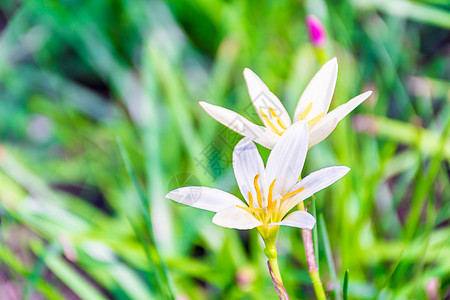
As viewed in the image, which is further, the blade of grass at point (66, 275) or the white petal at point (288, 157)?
the blade of grass at point (66, 275)

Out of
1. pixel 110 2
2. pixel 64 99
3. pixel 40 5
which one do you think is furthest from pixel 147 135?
pixel 110 2

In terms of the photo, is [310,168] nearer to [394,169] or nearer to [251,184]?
[394,169]

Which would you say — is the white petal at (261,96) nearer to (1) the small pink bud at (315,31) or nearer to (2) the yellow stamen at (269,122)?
(2) the yellow stamen at (269,122)

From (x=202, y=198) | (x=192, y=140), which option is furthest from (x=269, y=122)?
(x=192, y=140)

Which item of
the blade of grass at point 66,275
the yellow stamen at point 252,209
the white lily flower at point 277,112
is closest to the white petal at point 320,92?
the white lily flower at point 277,112

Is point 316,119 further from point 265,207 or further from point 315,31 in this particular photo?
point 315,31

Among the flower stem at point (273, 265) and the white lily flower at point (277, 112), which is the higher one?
the white lily flower at point (277, 112)
